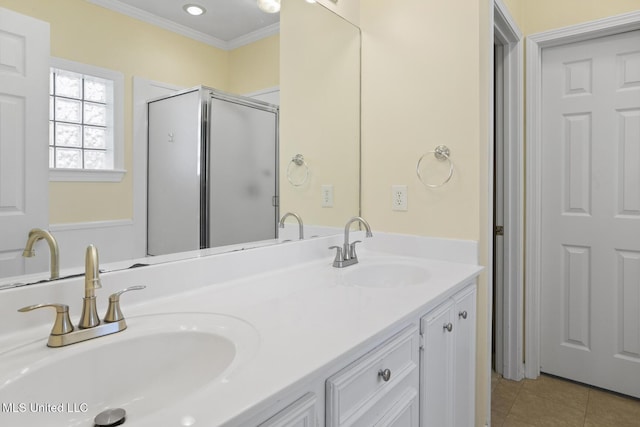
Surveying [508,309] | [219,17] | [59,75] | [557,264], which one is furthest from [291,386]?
[557,264]

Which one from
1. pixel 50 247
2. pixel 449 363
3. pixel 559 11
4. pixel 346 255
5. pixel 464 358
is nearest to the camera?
pixel 50 247

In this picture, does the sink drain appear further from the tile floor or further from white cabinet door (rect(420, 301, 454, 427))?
the tile floor

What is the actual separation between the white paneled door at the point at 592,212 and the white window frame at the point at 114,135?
2202 mm

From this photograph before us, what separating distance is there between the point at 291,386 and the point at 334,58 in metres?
1.65

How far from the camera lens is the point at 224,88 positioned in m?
1.30

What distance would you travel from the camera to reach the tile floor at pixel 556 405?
1.87 metres

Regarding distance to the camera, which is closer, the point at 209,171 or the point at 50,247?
the point at 50,247

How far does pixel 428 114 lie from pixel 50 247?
149 cm

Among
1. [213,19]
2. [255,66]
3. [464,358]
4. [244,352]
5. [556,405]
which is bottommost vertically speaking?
[556,405]

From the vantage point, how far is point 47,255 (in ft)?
3.03

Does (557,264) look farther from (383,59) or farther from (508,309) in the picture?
(383,59)

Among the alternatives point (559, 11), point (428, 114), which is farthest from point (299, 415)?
point (559, 11)

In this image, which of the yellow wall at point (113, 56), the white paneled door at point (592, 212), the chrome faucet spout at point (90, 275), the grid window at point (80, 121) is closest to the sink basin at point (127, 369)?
the chrome faucet spout at point (90, 275)

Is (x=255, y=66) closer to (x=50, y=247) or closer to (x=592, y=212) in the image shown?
(x=50, y=247)
